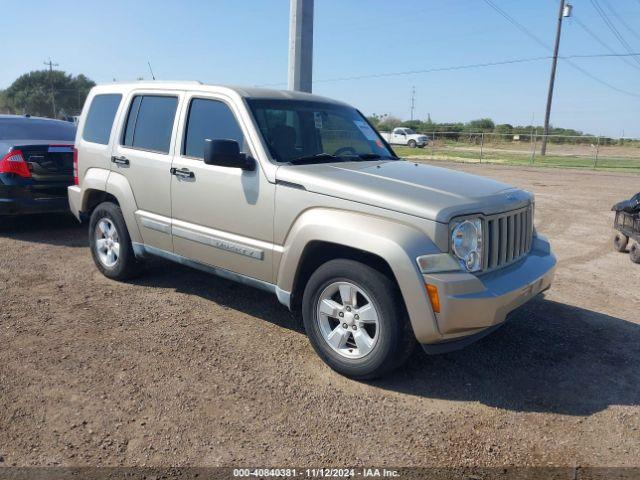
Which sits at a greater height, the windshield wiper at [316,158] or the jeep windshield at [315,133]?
the jeep windshield at [315,133]

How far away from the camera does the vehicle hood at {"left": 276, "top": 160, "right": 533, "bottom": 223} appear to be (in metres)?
3.53

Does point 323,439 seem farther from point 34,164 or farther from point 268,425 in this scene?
point 34,164

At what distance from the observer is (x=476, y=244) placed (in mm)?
3590

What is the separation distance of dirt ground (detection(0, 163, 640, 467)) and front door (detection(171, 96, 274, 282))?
645mm

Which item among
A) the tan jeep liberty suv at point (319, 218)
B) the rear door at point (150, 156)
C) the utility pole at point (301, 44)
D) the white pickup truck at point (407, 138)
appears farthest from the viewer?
the white pickup truck at point (407, 138)

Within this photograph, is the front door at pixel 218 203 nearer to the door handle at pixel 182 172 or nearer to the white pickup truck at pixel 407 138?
the door handle at pixel 182 172

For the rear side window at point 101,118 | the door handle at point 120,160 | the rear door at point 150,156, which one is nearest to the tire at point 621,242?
the rear door at point 150,156

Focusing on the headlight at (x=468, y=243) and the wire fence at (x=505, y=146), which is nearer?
the headlight at (x=468, y=243)

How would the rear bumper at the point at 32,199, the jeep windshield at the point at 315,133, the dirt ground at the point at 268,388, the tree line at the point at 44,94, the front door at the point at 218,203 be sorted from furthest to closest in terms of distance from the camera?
1. the tree line at the point at 44,94
2. the rear bumper at the point at 32,199
3. the jeep windshield at the point at 315,133
4. the front door at the point at 218,203
5. the dirt ground at the point at 268,388

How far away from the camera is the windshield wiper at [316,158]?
4.35 metres

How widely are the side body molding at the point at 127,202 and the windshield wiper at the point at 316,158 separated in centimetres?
187

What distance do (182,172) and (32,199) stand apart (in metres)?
3.88

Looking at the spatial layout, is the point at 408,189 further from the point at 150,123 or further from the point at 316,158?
the point at 150,123

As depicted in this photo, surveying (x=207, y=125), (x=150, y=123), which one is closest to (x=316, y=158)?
(x=207, y=125)
